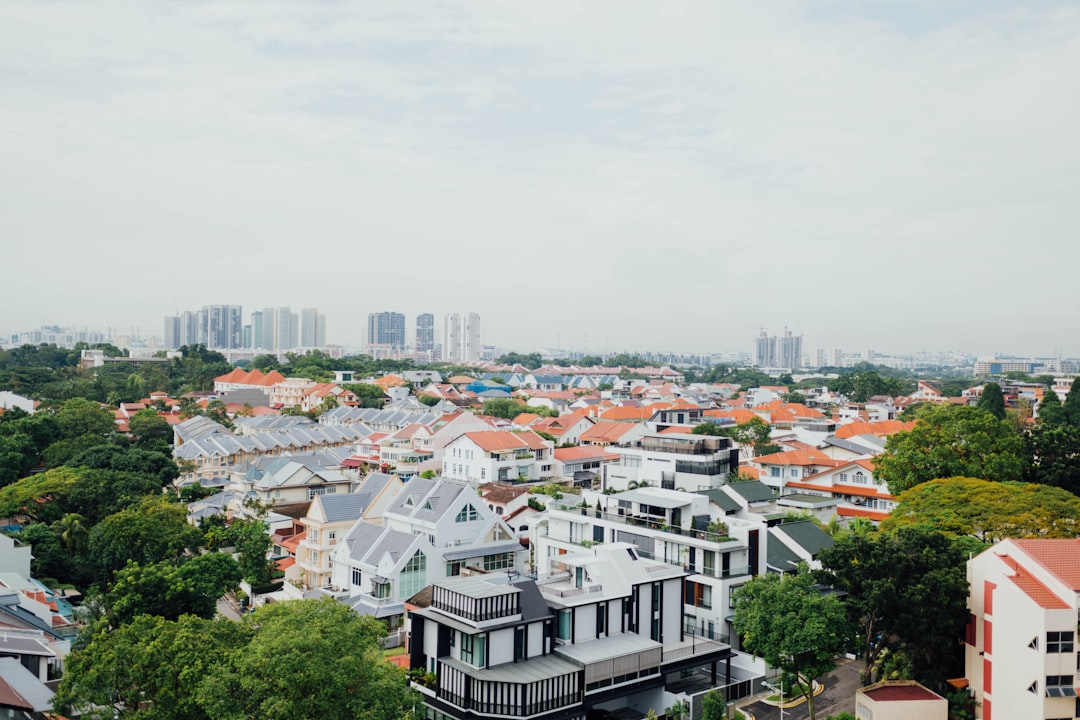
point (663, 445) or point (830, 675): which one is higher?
point (663, 445)

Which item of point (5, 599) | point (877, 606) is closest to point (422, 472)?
point (5, 599)

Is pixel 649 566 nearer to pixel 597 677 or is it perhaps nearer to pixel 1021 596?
pixel 597 677

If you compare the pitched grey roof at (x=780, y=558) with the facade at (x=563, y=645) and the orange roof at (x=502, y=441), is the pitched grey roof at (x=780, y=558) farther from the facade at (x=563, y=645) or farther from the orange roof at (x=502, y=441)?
the orange roof at (x=502, y=441)

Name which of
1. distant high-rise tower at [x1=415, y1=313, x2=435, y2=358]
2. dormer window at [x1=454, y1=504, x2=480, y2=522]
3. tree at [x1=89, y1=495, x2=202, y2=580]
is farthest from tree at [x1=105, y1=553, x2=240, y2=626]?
distant high-rise tower at [x1=415, y1=313, x2=435, y2=358]

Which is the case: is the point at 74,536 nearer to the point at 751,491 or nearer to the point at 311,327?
the point at 751,491

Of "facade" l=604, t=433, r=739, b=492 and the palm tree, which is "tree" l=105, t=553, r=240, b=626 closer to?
the palm tree

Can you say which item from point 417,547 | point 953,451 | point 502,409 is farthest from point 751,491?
point 502,409

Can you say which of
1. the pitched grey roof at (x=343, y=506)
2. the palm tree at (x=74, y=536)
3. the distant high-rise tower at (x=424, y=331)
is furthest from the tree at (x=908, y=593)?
the distant high-rise tower at (x=424, y=331)
